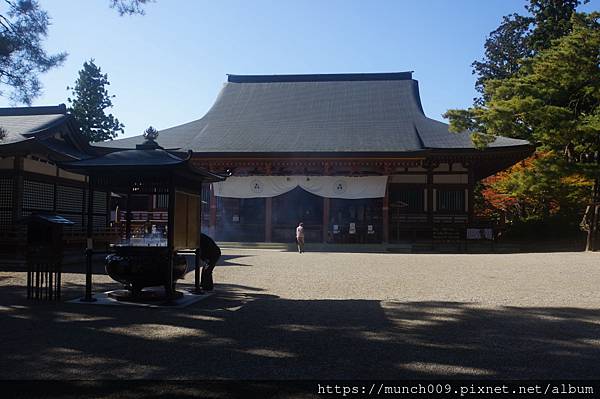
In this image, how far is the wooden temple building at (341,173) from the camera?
18.1 meters

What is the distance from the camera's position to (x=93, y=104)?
145 feet

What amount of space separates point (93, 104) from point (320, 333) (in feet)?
148

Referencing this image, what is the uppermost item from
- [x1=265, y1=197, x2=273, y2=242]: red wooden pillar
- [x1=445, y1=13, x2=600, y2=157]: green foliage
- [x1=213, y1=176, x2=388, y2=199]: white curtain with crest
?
[x1=445, y1=13, x2=600, y2=157]: green foliage

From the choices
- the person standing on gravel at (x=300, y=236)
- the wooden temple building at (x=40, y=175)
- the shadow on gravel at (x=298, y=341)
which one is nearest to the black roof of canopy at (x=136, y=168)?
the shadow on gravel at (x=298, y=341)

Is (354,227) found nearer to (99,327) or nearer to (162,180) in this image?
(162,180)

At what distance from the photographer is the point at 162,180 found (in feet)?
22.2

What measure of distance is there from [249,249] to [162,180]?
1107cm

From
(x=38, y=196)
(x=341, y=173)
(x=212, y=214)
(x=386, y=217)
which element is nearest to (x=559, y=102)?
(x=386, y=217)

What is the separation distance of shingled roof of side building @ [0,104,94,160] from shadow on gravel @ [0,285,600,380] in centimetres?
580

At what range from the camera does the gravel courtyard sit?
12.3 ft

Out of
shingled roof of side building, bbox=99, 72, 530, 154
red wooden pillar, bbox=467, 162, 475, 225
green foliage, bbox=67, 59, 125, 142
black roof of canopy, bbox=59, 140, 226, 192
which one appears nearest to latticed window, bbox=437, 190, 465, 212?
red wooden pillar, bbox=467, 162, 475, 225

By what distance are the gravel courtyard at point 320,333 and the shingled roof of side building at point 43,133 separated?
12.7 feet

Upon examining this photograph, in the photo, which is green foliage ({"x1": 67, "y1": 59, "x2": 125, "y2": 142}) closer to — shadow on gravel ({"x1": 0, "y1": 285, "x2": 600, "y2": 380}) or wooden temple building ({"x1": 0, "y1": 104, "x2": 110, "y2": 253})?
wooden temple building ({"x1": 0, "y1": 104, "x2": 110, "y2": 253})

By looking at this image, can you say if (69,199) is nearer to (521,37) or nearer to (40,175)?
(40,175)
